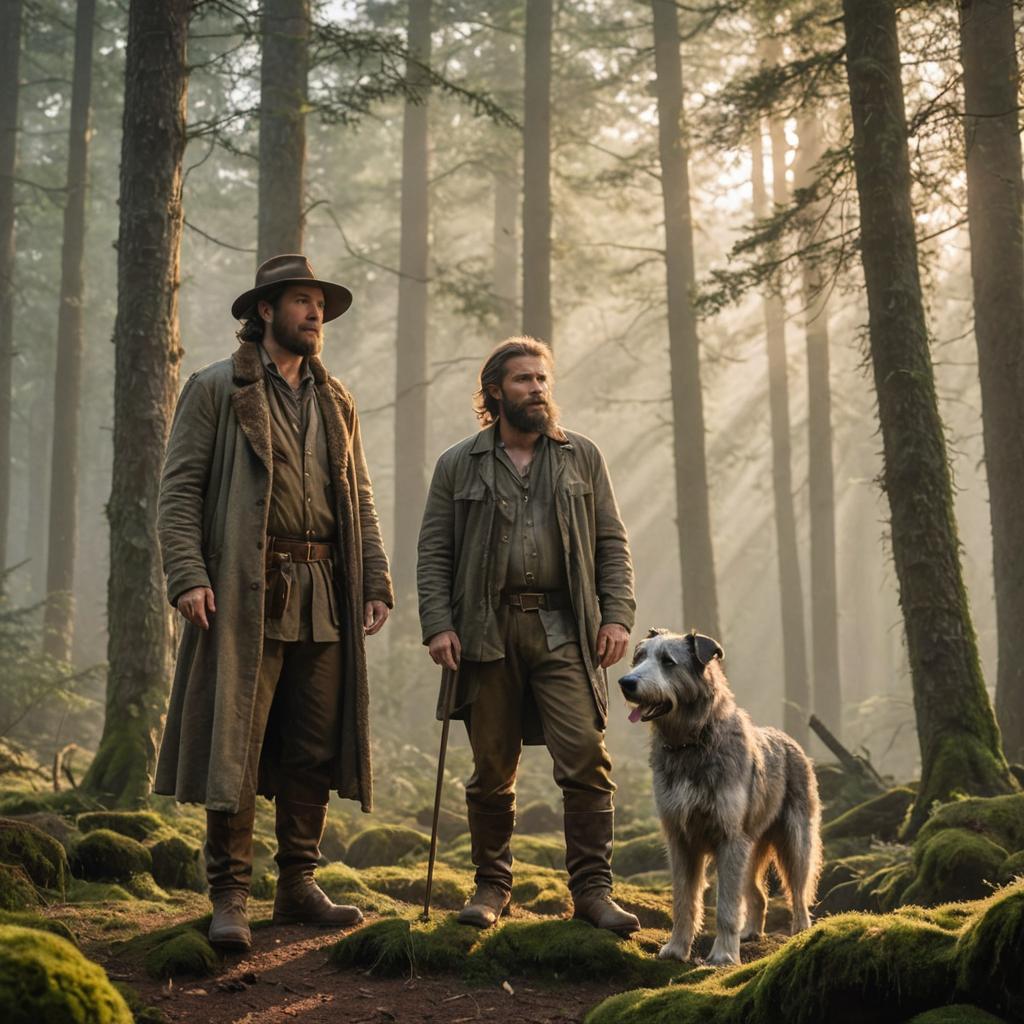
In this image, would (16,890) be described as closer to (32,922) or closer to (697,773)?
(32,922)

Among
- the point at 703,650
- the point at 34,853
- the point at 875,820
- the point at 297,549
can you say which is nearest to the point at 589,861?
the point at 703,650

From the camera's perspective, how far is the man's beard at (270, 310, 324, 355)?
634 centimetres

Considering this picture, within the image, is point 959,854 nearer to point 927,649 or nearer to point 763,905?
point 763,905

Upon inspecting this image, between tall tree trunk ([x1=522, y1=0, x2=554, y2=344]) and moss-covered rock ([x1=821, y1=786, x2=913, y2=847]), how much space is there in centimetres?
943

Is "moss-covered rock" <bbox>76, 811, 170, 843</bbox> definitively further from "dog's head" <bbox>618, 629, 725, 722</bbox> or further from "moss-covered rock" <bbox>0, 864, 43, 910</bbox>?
"dog's head" <bbox>618, 629, 725, 722</bbox>

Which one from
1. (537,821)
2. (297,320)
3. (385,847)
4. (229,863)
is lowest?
(537,821)

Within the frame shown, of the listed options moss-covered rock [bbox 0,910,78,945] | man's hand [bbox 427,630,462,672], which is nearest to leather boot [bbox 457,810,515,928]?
man's hand [bbox 427,630,462,672]

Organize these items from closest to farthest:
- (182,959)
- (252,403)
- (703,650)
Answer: (182,959) → (703,650) → (252,403)

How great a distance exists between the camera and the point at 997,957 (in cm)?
351

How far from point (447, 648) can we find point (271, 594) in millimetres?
972

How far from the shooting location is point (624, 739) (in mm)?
31719

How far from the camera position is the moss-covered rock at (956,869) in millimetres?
7137

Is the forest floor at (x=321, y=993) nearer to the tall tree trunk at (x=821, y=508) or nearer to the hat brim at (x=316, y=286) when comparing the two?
the hat brim at (x=316, y=286)

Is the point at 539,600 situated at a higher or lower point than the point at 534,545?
lower
